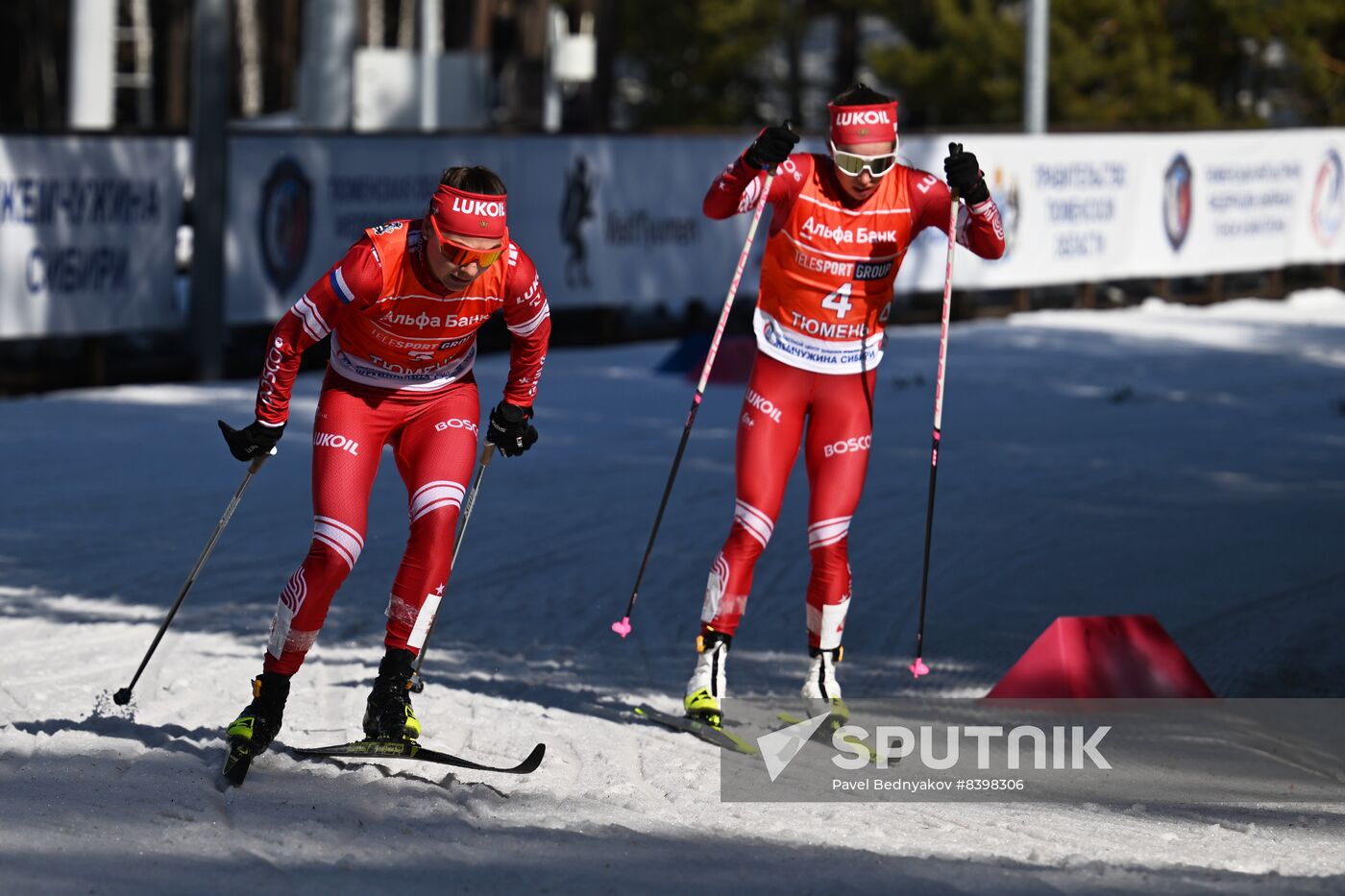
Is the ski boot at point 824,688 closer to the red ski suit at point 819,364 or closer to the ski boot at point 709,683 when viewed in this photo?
the red ski suit at point 819,364

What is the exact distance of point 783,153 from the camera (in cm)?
754

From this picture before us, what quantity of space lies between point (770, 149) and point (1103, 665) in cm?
250

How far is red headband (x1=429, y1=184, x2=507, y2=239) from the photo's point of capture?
6.48m

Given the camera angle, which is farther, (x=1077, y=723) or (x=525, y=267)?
(x=1077, y=723)

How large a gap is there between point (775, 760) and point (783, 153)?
83.6 inches

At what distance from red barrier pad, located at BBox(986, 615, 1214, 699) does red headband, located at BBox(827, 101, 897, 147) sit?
210 cm

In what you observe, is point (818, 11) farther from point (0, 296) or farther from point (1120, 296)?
point (0, 296)

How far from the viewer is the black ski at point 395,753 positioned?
22.2 ft

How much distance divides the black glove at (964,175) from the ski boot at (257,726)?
288cm

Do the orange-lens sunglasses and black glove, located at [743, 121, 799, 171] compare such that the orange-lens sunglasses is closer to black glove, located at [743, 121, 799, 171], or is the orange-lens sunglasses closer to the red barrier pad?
black glove, located at [743, 121, 799, 171]

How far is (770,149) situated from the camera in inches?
295

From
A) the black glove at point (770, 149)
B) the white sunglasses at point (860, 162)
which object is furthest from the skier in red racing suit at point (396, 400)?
the white sunglasses at point (860, 162)

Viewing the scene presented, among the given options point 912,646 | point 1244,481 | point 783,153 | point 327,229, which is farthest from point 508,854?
point 327,229

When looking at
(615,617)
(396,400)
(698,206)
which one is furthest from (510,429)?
(698,206)
